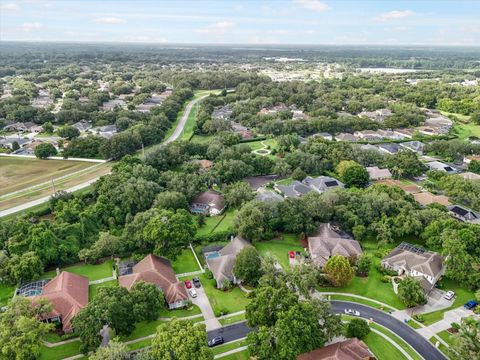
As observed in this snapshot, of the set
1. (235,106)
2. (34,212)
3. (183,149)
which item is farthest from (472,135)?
(34,212)

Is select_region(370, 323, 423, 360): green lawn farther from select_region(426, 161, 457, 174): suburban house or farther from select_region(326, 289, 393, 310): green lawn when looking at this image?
select_region(426, 161, 457, 174): suburban house

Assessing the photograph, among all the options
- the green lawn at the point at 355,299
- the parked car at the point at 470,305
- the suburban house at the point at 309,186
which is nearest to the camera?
the parked car at the point at 470,305

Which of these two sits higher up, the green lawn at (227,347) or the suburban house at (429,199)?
the suburban house at (429,199)

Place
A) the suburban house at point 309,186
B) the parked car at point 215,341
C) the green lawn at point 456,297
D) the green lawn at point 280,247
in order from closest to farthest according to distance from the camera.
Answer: the parked car at point 215,341, the green lawn at point 456,297, the green lawn at point 280,247, the suburban house at point 309,186

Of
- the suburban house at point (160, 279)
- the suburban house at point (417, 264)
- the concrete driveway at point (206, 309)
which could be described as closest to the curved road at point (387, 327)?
the concrete driveway at point (206, 309)

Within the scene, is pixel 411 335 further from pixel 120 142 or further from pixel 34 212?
pixel 120 142

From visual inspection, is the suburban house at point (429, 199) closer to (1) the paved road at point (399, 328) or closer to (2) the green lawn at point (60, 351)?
(1) the paved road at point (399, 328)
